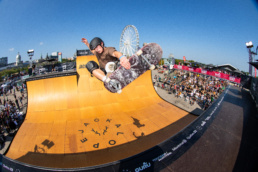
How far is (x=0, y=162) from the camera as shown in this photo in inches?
109

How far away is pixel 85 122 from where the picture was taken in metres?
8.48

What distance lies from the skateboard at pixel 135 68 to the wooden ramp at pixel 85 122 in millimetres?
4075

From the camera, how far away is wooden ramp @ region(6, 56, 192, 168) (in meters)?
5.98

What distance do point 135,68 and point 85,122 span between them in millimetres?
6564

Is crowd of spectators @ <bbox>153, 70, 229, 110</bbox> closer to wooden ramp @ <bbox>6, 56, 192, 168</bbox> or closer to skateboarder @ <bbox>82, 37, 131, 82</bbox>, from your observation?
wooden ramp @ <bbox>6, 56, 192, 168</bbox>

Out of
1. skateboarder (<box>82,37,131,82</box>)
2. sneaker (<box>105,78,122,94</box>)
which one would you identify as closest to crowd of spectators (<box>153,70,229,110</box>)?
sneaker (<box>105,78,122,94</box>)

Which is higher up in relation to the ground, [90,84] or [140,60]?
[140,60]

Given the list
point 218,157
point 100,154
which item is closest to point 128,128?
point 100,154

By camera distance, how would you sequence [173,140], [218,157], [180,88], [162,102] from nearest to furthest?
[218,157], [173,140], [162,102], [180,88]

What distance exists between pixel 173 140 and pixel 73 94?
9.80 meters

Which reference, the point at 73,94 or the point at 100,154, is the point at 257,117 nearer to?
the point at 100,154

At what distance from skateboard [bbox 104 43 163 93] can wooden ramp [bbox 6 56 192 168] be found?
407 centimetres

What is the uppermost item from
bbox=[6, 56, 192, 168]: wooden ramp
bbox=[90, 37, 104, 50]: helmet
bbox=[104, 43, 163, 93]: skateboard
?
bbox=[90, 37, 104, 50]: helmet

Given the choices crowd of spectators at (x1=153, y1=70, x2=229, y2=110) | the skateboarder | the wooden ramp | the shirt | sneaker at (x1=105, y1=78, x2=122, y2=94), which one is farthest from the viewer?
crowd of spectators at (x1=153, y1=70, x2=229, y2=110)
